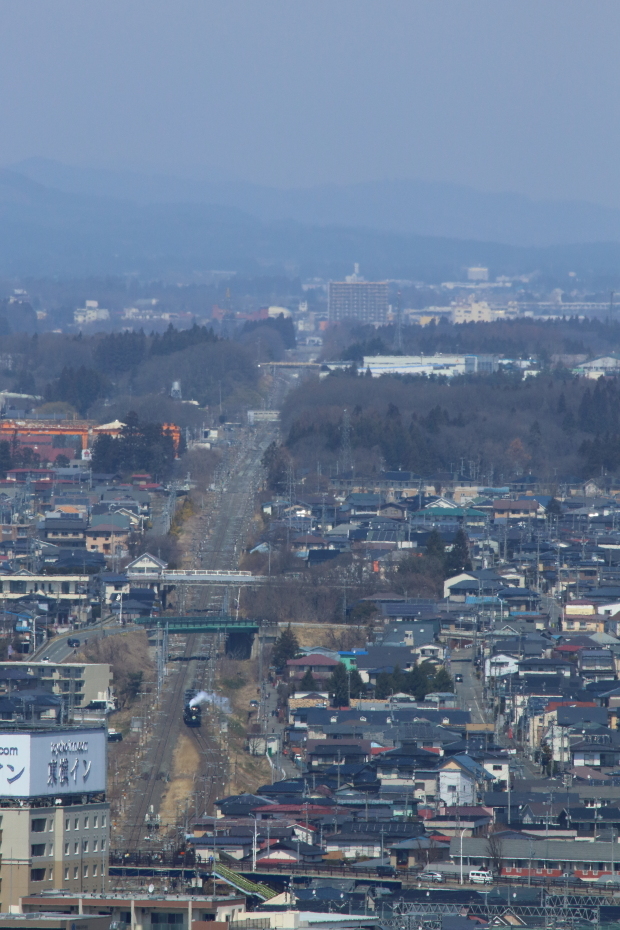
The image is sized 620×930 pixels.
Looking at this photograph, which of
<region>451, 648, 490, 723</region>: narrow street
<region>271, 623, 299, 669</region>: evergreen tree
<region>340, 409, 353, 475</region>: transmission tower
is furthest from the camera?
<region>340, 409, 353, 475</region>: transmission tower

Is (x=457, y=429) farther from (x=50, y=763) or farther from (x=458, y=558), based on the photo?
(x=50, y=763)

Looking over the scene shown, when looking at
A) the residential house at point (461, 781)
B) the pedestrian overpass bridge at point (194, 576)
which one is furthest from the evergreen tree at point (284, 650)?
the residential house at point (461, 781)

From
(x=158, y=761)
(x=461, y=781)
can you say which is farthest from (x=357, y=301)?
(x=461, y=781)

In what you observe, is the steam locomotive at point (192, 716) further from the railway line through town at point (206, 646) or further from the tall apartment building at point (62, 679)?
the tall apartment building at point (62, 679)

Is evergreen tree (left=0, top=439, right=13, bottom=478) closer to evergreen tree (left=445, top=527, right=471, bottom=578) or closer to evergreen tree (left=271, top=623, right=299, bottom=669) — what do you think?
evergreen tree (left=445, top=527, right=471, bottom=578)

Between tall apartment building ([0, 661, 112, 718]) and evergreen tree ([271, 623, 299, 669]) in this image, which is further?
evergreen tree ([271, 623, 299, 669])

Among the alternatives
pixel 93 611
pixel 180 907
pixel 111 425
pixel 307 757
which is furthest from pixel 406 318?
pixel 180 907

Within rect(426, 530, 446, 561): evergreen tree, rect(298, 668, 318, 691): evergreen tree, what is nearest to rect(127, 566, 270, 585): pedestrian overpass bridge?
rect(426, 530, 446, 561): evergreen tree
